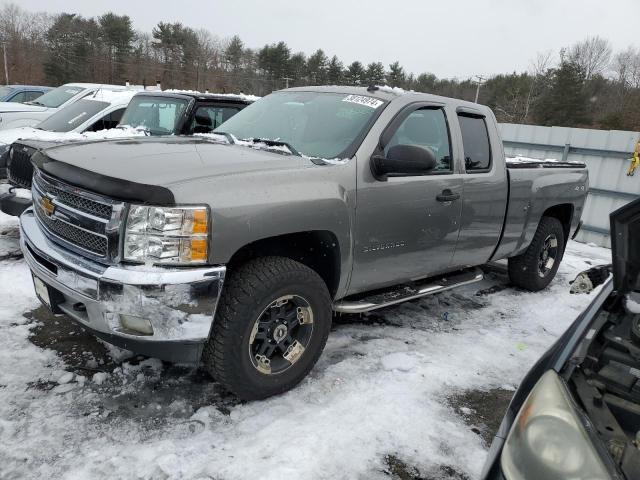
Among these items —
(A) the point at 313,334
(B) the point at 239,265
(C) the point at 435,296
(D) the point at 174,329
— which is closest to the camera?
(D) the point at 174,329

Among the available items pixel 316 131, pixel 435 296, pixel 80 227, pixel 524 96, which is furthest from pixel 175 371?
pixel 524 96

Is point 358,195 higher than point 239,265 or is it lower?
higher

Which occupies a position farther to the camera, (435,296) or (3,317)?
(435,296)

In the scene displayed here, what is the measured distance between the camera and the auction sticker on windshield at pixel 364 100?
142 inches

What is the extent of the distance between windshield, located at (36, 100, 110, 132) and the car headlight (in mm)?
5894

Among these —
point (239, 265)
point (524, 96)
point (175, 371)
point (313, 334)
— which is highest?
point (524, 96)

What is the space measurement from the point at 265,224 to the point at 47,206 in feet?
4.42

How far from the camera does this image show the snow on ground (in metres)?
2.40

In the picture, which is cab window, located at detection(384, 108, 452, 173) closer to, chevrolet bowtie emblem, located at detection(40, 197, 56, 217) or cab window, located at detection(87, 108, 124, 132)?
chevrolet bowtie emblem, located at detection(40, 197, 56, 217)

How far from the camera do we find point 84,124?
24.5 feet

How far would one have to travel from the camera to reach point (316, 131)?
11.8ft

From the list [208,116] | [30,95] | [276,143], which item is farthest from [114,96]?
[30,95]

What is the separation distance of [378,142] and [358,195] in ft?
1.53

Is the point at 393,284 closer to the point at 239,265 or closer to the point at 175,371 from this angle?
the point at 239,265
